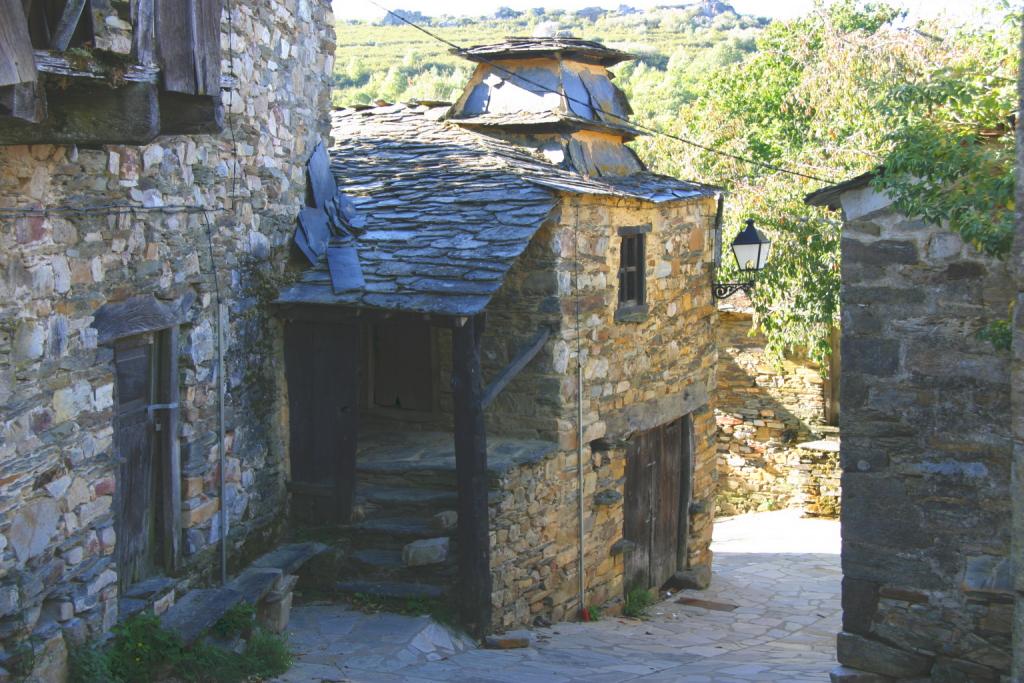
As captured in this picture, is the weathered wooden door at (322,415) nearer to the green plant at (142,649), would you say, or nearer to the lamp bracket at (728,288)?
the green plant at (142,649)

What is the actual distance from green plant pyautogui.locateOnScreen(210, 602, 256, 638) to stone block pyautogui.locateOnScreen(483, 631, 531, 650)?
1.80 meters

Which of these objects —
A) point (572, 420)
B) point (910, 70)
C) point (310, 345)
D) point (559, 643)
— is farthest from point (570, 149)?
point (910, 70)

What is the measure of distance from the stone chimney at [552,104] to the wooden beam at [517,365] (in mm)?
2414

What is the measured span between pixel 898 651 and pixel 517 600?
124 inches

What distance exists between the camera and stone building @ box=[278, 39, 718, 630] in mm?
7797

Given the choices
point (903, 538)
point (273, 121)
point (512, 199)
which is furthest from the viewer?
point (512, 199)

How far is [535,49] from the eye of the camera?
36.3 ft

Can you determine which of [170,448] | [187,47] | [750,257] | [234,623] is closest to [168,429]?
[170,448]

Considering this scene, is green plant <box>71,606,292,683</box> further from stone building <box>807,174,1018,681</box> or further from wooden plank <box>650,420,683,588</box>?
wooden plank <box>650,420,683,588</box>

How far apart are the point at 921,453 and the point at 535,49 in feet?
21.6

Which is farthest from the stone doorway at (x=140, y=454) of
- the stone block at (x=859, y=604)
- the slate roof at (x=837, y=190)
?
the stone block at (x=859, y=604)

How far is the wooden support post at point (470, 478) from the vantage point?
764 centimetres

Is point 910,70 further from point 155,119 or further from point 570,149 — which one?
point 155,119

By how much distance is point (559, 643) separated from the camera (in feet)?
26.9
